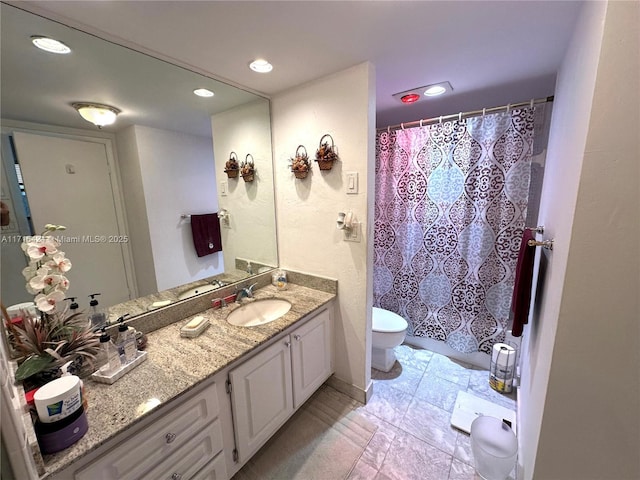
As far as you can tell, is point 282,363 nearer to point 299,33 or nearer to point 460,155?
point 299,33

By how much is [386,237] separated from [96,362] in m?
2.08

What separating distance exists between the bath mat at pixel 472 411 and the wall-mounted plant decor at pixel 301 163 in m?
1.88

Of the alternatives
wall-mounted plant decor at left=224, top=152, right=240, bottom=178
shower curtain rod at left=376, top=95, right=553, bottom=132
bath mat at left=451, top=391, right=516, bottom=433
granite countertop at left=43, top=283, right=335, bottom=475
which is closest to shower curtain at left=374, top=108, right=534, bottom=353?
shower curtain rod at left=376, top=95, right=553, bottom=132

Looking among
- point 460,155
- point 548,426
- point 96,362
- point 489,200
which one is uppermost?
point 460,155

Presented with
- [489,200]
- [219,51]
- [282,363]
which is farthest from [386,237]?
[219,51]

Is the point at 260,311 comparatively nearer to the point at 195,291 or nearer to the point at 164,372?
the point at 195,291

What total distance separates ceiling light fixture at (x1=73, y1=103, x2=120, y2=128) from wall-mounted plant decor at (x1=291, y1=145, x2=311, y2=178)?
0.97 meters

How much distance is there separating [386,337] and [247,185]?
157 centimetres

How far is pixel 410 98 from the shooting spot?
6.21 ft

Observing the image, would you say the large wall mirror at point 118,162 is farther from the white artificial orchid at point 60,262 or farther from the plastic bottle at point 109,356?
the plastic bottle at point 109,356

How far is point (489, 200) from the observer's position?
1842 mm

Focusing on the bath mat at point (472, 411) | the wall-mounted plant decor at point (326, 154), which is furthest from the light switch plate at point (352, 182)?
the bath mat at point (472, 411)

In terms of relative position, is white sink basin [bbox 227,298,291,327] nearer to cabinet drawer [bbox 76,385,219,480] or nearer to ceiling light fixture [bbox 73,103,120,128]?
cabinet drawer [bbox 76,385,219,480]

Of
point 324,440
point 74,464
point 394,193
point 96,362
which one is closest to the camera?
point 74,464
